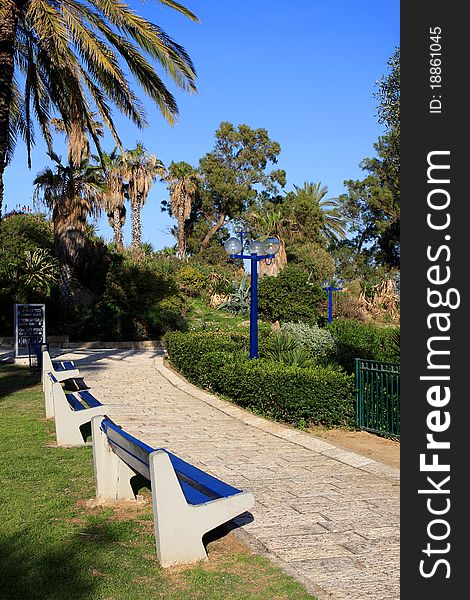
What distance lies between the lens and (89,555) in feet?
13.2

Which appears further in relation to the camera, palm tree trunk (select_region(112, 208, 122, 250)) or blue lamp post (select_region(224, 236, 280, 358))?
palm tree trunk (select_region(112, 208, 122, 250))

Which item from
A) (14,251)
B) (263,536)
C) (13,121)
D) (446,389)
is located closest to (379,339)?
(13,121)

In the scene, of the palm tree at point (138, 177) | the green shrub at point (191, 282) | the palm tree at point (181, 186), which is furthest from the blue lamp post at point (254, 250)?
the palm tree at point (181, 186)

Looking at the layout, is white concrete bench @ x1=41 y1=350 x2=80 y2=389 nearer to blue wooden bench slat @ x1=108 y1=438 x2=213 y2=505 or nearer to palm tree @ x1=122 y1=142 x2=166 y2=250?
blue wooden bench slat @ x1=108 y1=438 x2=213 y2=505

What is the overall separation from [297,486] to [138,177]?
112 feet

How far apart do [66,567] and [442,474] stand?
2.19 metres

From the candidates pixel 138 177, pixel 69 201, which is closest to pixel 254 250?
pixel 69 201

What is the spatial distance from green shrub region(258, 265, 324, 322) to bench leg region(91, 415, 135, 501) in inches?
948

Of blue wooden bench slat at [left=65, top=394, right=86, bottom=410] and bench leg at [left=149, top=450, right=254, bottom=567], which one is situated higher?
blue wooden bench slat at [left=65, top=394, right=86, bottom=410]

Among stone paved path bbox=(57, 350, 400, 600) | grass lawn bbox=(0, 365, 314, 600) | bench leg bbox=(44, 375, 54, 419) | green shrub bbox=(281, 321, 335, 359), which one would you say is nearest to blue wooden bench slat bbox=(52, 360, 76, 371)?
stone paved path bbox=(57, 350, 400, 600)

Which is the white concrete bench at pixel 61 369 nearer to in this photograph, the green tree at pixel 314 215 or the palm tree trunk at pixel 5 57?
the palm tree trunk at pixel 5 57

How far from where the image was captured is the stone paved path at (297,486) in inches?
152

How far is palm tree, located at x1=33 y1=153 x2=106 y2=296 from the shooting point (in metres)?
24.2

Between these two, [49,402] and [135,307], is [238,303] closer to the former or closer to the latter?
[135,307]
